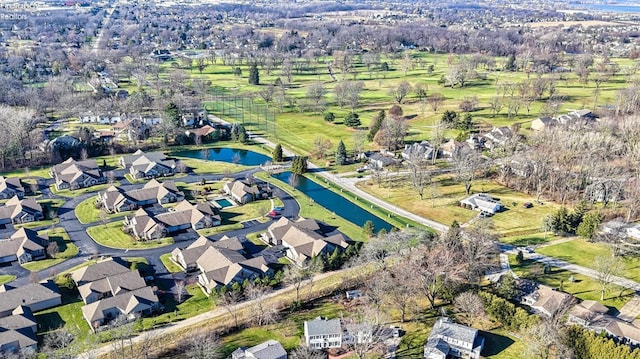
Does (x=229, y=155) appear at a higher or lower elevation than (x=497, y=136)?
lower

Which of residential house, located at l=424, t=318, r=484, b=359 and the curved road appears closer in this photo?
residential house, located at l=424, t=318, r=484, b=359

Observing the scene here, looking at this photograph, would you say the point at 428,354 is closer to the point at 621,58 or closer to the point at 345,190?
the point at 345,190

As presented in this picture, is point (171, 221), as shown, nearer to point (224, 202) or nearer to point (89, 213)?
point (224, 202)

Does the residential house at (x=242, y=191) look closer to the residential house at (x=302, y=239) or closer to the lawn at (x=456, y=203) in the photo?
the residential house at (x=302, y=239)

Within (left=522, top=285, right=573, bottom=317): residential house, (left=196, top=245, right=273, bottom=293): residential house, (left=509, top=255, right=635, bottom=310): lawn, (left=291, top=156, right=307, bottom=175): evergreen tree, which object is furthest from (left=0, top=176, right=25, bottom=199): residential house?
(left=522, top=285, right=573, bottom=317): residential house

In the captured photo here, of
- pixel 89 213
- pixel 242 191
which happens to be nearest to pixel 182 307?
pixel 242 191

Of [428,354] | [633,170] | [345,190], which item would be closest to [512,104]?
[633,170]

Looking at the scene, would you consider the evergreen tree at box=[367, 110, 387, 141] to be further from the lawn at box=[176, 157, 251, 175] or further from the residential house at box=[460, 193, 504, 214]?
the residential house at box=[460, 193, 504, 214]

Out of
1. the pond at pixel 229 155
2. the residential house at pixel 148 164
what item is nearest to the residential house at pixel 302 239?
the residential house at pixel 148 164
